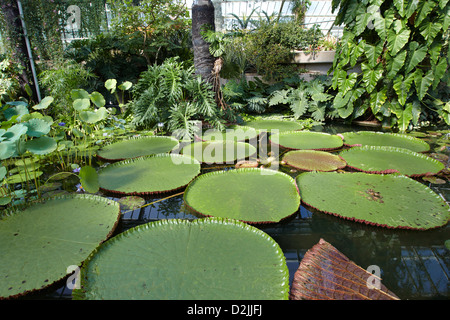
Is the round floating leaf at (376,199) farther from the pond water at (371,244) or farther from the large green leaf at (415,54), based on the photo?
the large green leaf at (415,54)

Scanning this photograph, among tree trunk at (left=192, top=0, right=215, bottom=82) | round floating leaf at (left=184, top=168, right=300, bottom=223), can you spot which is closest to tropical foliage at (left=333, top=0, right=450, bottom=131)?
tree trunk at (left=192, top=0, right=215, bottom=82)

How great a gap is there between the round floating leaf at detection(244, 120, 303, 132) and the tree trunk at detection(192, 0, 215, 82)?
1.00 metres

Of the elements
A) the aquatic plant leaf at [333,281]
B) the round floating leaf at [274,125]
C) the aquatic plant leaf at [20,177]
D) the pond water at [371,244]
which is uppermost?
the aquatic plant leaf at [20,177]

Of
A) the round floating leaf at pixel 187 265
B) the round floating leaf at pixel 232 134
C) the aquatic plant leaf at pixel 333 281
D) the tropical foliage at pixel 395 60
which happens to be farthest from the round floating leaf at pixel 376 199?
the tropical foliage at pixel 395 60

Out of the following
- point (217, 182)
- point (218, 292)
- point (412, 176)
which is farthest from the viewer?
point (412, 176)

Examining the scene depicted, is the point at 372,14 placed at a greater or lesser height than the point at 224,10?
lesser

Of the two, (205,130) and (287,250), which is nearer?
(287,250)

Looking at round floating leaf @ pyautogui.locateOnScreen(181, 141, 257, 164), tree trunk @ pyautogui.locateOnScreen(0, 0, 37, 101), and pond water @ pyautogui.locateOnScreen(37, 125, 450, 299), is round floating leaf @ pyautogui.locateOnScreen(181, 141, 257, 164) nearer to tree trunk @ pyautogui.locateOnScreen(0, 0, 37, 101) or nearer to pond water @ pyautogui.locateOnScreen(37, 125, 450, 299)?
pond water @ pyautogui.locateOnScreen(37, 125, 450, 299)

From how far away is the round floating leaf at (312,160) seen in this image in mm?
2400

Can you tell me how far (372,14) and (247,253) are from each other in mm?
3902

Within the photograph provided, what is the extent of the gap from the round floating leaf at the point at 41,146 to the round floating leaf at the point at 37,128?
52 mm

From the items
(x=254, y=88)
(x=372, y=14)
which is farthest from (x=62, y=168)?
(x=372, y=14)

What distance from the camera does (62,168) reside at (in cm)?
242

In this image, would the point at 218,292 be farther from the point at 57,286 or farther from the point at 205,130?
the point at 205,130
